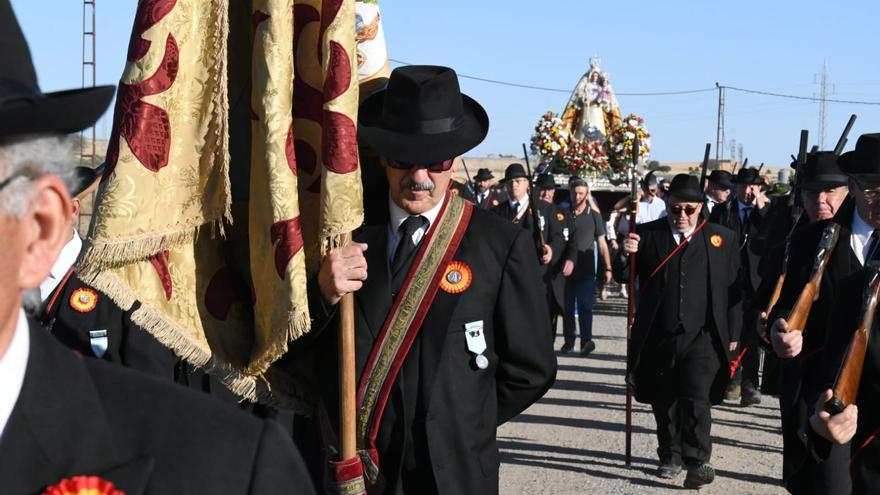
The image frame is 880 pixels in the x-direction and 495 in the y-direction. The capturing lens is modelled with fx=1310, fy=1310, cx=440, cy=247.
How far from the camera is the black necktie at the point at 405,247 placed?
4742 mm

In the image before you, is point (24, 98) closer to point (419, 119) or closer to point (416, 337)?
point (416, 337)

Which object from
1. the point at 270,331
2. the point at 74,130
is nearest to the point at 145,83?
the point at 270,331

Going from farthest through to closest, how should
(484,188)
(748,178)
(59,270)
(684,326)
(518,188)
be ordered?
(484,188) → (748,178) → (518,188) → (684,326) → (59,270)

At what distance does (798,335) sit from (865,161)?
0.83m

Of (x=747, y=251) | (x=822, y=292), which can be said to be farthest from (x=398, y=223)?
(x=747, y=251)

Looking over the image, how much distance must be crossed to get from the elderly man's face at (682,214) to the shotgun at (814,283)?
10.9 ft

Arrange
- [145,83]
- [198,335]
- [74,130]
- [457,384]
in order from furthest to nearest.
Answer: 1. [457,384]
2. [198,335]
3. [145,83]
4. [74,130]

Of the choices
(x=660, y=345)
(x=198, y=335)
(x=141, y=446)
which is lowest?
(x=660, y=345)

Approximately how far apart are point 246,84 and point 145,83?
54 centimetres

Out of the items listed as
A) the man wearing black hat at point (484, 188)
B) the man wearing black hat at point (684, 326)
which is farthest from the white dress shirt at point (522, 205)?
the man wearing black hat at point (484, 188)

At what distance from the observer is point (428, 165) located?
15.4ft

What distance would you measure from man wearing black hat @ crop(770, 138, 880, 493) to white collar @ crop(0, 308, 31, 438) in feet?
12.6

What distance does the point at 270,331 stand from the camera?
4027mm

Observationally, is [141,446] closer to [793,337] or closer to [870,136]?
[793,337]
